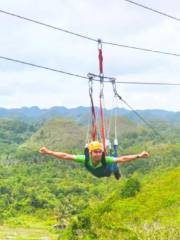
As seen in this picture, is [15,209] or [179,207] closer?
[179,207]

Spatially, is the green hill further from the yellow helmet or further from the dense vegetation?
the yellow helmet

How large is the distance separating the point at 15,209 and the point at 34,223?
14698 mm

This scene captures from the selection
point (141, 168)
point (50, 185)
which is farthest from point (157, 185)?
point (141, 168)

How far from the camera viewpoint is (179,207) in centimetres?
8925

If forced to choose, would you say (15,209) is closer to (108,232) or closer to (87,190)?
(87,190)

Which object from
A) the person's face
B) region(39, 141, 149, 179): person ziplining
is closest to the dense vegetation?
region(39, 141, 149, 179): person ziplining

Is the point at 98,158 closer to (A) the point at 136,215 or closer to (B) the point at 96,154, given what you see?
(B) the point at 96,154

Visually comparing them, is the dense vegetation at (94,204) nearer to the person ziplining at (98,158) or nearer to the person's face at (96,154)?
the person ziplining at (98,158)

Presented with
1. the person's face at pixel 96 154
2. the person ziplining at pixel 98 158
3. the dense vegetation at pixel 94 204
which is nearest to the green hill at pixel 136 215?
the dense vegetation at pixel 94 204

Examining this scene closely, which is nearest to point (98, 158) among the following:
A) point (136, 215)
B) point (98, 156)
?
point (98, 156)

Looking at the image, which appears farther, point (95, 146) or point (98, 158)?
point (98, 158)

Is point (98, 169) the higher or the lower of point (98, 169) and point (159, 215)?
the higher

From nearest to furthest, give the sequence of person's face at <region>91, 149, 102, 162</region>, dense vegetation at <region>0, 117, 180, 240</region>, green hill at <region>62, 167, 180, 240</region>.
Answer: person's face at <region>91, 149, 102, 162</region> < green hill at <region>62, 167, 180, 240</region> < dense vegetation at <region>0, 117, 180, 240</region>

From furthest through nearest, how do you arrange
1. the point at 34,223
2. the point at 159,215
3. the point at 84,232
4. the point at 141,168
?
1. the point at 141,168
2. the point at 34,223
3. the point at 159,215
4. the point at 84,232
